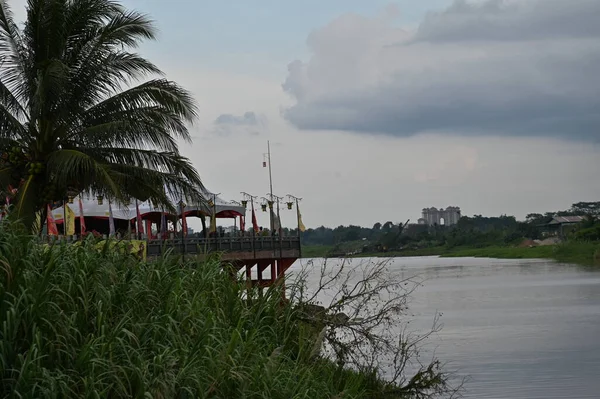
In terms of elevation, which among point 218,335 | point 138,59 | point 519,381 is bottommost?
point 519,381

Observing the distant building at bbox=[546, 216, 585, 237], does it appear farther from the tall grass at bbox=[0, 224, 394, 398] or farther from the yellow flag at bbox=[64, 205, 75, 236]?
the tall grass at bbox=[0, 224, 394, 398]

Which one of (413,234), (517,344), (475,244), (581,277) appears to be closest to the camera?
(517,344)

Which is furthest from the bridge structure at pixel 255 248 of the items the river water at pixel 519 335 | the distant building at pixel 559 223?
the distant building at pixel 559 223

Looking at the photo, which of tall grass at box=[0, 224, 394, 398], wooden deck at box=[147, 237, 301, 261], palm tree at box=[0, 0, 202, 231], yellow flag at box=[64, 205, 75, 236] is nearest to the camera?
tall grass at box=[0, 224, 394, 398]

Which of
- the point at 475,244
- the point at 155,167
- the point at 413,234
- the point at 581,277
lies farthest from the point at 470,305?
the point at 413,234

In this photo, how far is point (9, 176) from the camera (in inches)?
838

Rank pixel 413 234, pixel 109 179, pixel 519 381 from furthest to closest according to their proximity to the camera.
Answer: pixel 413 234
pixel 519 381
pixel 109 179

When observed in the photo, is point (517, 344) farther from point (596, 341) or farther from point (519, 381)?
point (519, 381)

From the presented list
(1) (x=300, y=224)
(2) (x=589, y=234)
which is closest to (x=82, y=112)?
(1) (x=300, y=224)

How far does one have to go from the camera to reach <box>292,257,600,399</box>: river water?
85.1 ft

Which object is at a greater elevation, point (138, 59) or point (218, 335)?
point (138, 59)

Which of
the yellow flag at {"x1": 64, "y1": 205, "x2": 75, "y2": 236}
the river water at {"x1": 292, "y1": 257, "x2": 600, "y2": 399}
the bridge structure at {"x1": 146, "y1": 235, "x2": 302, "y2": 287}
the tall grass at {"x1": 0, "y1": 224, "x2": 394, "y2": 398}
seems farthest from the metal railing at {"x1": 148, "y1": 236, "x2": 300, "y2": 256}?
the tall grass at {"x1": 0, "y1": 224, "x2": 394, "y2": 398}

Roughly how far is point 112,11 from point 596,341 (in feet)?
71.0

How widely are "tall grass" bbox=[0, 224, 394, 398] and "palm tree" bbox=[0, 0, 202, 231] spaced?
22.0 ft
